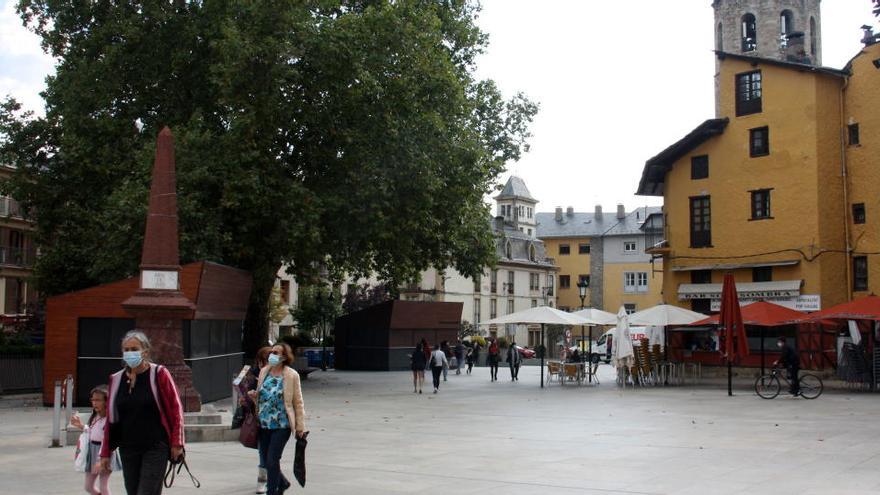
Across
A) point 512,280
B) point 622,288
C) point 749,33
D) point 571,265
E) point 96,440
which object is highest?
point 749,33

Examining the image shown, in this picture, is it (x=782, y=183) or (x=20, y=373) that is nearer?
(x=20, y=373)

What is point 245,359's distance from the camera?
3266 cm

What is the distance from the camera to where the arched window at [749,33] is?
196 ft

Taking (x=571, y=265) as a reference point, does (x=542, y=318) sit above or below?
below

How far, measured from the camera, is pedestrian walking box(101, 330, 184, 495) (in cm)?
714

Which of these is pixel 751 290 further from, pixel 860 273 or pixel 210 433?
pixel 210 433

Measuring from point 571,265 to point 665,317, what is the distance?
70.7m

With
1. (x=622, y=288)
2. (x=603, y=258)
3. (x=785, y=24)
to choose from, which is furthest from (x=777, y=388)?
(x=603, y=258)

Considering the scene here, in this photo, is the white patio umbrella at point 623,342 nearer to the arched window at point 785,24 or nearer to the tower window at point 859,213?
the tower window at point 859,213

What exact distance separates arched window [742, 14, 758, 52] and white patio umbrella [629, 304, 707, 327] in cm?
3358

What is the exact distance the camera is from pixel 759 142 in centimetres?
3628

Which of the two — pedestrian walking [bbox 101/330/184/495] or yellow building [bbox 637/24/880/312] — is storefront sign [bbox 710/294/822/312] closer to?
yellow building [bbox 637/24/880/312]

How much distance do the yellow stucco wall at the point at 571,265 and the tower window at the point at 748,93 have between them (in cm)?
6292

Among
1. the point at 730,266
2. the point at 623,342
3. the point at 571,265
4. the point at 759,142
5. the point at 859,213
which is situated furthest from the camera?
the point at 571,265
